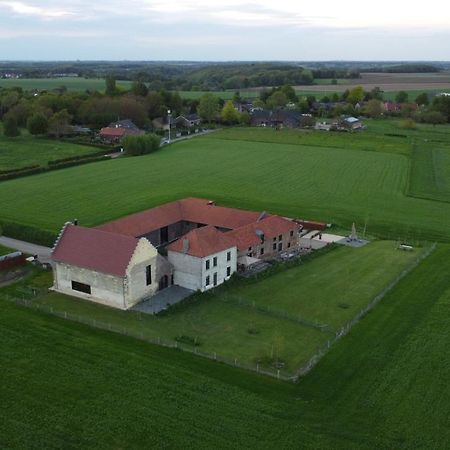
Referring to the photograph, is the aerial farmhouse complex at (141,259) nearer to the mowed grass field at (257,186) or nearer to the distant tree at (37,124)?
the mowed grass field at (257,186)

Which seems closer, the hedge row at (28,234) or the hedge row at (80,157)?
the hedge row at (28,234)

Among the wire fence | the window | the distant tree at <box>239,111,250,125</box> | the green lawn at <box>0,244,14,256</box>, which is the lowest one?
the wire fence

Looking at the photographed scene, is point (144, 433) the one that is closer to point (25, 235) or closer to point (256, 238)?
point (256, 238)

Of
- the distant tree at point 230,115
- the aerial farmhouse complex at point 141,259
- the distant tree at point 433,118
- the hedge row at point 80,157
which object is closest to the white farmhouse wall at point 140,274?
the aerial farmhouse complex at point 141,259

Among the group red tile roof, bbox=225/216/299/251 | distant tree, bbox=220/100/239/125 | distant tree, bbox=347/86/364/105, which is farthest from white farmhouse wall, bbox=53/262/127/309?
distant tree, bbox=347/86/364/105

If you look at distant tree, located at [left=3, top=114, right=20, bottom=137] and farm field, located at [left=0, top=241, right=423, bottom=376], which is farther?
distant tree, located at [left=3, top=114, right=20, bottom=137]

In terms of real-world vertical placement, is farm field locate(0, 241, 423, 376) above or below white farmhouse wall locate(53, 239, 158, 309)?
below

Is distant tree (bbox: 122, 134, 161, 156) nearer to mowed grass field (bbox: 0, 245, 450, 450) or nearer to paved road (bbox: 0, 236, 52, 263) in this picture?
paved road (bbox: 0, 236, 52, 263)
